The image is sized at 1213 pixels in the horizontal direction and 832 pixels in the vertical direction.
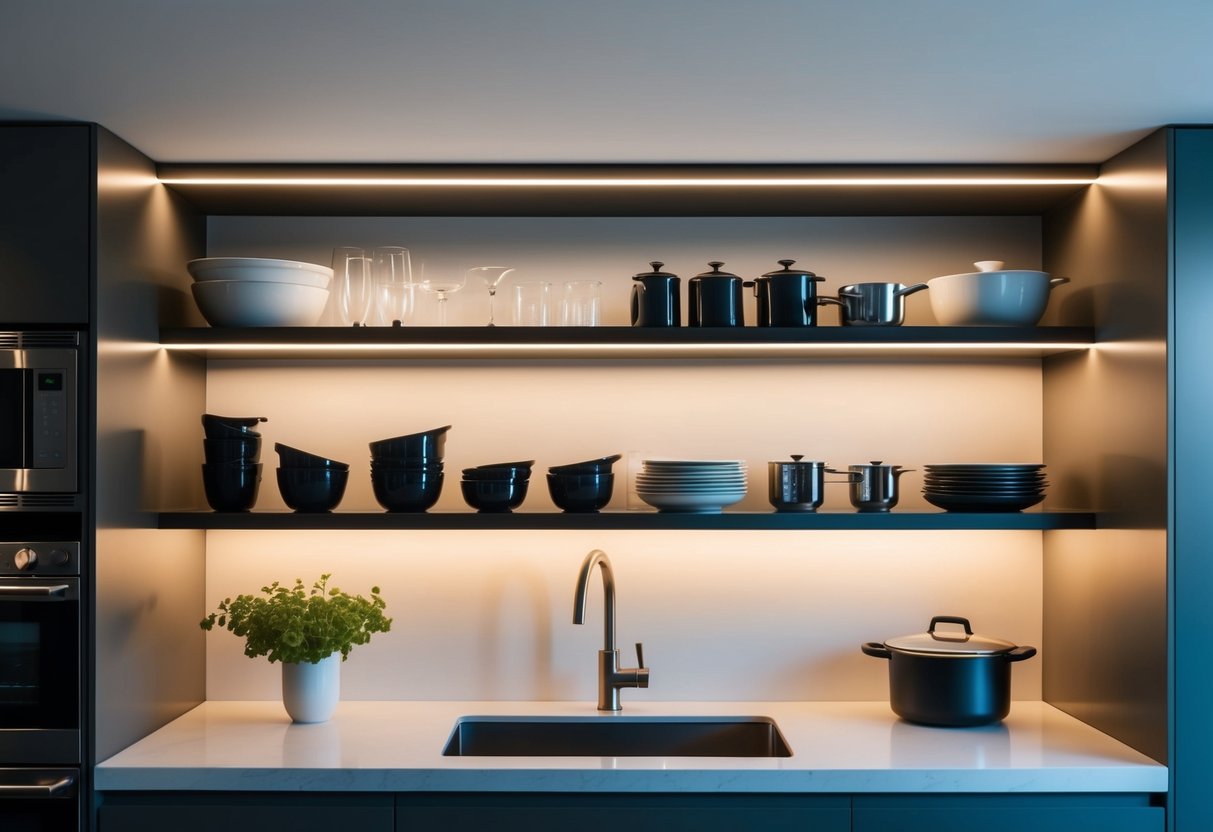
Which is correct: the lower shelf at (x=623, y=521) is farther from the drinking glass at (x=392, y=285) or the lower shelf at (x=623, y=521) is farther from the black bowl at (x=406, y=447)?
the drinking glass at (x=392, y=285)

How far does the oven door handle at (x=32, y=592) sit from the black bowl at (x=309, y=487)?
53cm

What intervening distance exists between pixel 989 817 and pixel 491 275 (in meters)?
1.68

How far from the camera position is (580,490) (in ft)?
8.11

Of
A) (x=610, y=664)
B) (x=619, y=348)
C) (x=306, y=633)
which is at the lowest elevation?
(x=610, y=664)

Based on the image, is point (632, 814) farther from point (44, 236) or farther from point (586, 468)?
point (44, 236)

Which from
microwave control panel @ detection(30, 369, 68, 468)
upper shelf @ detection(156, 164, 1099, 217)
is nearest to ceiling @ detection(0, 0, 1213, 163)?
upper shelf @ detection(156, 164, 1099, 217)

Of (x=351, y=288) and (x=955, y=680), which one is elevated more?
(x=351, y=288)

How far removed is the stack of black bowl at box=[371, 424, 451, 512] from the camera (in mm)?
2463

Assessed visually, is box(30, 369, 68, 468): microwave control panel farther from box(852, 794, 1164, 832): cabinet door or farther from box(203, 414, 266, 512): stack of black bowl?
box(852, 794, 1164, 832): cabinet door

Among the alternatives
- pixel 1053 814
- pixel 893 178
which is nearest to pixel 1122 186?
pixel 893 178

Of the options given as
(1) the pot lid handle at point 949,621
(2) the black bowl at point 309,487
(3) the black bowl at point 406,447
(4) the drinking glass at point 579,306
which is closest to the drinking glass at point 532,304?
(4) the drinking glass at point 579,306

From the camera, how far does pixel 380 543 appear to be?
2773 mm

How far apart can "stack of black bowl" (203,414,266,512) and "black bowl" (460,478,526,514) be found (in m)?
0.52

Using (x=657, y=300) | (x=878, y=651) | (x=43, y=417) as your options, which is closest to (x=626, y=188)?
(x=657, y=300)
